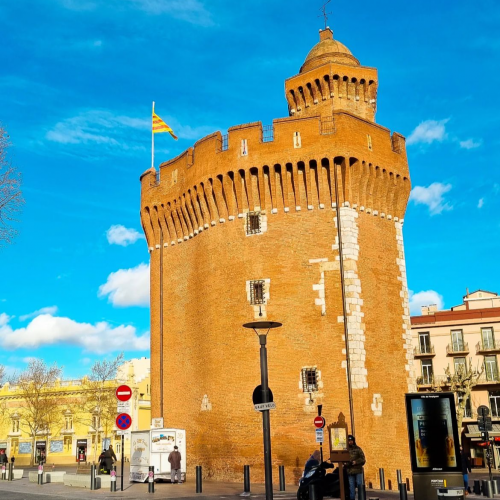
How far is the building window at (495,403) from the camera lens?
48.7 m

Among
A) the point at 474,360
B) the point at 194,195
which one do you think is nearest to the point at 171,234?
the point at 194,195

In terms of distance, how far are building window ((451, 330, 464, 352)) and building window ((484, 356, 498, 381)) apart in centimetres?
216

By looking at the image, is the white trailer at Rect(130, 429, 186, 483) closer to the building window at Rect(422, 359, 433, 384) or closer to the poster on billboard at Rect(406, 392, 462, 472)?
the poster on billboard at Rect(406, 392, 462, 472)

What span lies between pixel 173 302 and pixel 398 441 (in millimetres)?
13549

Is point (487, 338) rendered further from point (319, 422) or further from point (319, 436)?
point (319, 436)

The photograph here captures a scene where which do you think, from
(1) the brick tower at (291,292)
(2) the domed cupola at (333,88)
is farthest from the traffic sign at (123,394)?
(2) the domed cupola at (333,88)

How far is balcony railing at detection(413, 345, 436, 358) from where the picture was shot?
169 ft

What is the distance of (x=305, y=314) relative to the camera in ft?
92.9


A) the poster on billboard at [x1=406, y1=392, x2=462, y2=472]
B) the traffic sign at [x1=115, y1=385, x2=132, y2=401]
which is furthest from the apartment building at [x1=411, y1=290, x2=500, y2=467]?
the traffic sign at [x1=115, y1=385, x2=132, y2=401]

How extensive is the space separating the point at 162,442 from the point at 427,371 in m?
30.9

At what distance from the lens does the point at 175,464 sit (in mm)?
25906

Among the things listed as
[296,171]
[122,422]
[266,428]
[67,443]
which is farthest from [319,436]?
[67,443]

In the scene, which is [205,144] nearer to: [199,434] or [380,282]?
[380,282]

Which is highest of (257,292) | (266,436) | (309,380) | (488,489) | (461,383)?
(257,292)
